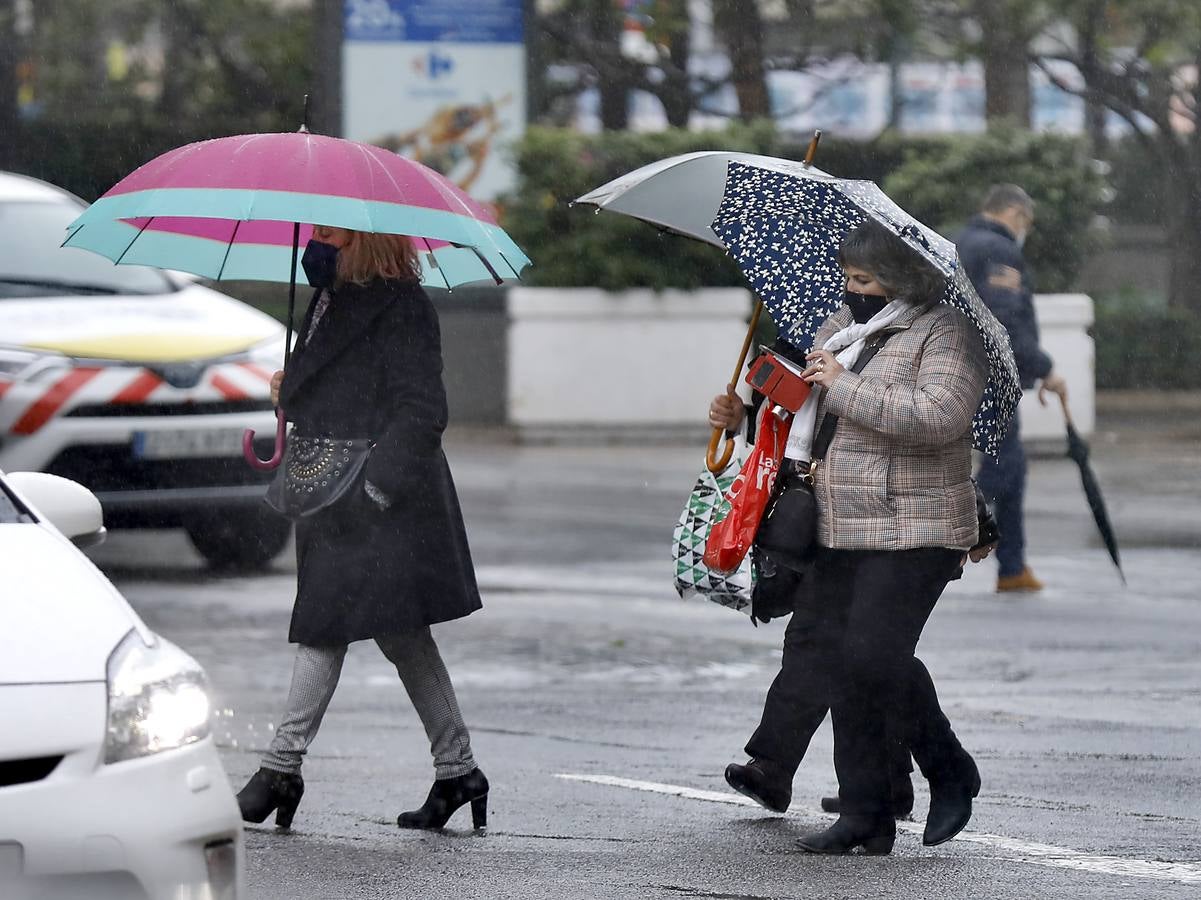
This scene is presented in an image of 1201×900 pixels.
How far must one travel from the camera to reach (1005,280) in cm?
1022

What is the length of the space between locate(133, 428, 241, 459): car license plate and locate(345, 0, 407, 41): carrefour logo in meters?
10.1

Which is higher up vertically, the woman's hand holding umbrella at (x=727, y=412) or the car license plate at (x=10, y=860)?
the woman's hand holding umbrella at (x=727, y=412)

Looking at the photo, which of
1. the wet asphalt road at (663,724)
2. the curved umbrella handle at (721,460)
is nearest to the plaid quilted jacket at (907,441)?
the curved umbrella handle at (721,460)

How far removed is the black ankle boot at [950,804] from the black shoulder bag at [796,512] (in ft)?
2.08

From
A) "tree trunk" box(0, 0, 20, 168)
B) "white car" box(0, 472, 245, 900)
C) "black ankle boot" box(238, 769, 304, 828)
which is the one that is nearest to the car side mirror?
"white car" box(0, 472, 245, 900)

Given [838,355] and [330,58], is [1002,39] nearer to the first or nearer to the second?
[330,58]

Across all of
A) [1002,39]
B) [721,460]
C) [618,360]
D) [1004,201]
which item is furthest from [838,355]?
[1002,39]

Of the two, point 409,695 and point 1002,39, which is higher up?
point 1002,39

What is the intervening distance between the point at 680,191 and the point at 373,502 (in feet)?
3.49

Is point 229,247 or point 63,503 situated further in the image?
point 229,247

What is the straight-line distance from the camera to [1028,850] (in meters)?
5.71

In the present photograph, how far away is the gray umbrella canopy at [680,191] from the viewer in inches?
225

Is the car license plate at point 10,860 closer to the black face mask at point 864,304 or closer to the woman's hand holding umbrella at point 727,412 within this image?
the woman's hand holding umbrella at point 727,412

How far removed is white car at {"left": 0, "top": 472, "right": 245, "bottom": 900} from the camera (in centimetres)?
388
